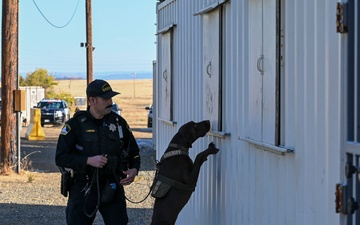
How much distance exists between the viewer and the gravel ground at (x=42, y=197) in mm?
11664

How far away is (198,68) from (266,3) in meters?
2.61

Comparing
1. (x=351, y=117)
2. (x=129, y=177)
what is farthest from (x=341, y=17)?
(x=129, y=177)

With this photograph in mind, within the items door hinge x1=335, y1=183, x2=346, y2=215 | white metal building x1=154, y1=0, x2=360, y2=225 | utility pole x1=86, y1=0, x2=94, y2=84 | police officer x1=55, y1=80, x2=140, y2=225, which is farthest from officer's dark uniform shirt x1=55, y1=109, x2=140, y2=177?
utility pole x1=86, y1=0, x2=94, y2=84

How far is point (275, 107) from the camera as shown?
5.23 metres

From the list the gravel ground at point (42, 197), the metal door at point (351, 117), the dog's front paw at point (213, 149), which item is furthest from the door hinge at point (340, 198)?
the gravel ground at point (42, 197)

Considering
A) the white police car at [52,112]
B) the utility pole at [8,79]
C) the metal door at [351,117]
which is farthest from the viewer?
the white police car at [52,112]

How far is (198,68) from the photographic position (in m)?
8.08

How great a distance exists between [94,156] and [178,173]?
3.02 feet

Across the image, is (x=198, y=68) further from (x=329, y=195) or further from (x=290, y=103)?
(x=329, y=195)

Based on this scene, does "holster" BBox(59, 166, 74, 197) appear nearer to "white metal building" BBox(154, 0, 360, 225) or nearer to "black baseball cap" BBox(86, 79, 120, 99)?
"black baseball cap" BBox(86, 79, 120, 99)

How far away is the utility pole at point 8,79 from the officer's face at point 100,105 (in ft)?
39.8

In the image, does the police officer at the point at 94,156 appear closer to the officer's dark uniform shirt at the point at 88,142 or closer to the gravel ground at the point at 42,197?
the officer's dark uniform shirt at the point at 88,142

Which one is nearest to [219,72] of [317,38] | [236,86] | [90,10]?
[236,86]

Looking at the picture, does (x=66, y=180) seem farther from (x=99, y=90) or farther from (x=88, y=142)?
(x=99, y=90)
